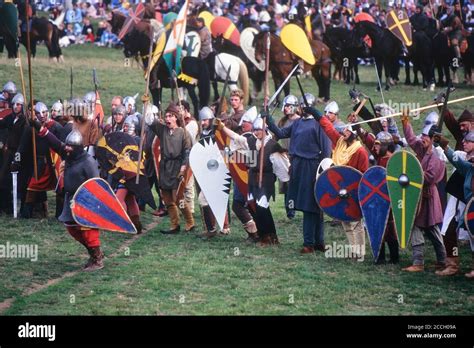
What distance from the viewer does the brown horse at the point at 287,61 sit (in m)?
24.5

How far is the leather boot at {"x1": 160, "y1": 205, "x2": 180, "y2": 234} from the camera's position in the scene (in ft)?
51.2

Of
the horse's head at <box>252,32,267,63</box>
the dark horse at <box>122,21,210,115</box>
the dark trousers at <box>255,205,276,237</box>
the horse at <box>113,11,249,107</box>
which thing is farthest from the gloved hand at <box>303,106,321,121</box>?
the horse's head at <box>252,32,267,63</box>

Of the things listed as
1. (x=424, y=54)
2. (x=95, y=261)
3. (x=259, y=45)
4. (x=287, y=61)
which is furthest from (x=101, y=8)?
(x=95, y=261)

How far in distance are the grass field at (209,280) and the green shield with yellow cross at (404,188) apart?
0.55 meters

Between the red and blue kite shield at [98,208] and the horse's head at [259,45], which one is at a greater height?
the horse's head at [259,45]

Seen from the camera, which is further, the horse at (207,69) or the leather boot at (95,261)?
the horse at (207,69)

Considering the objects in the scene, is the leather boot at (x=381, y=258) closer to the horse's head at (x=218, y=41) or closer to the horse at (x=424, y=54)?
the horse's head at (x=218, y=41)

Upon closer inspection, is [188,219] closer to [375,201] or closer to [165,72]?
[375,201]

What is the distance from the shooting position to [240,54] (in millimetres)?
26031

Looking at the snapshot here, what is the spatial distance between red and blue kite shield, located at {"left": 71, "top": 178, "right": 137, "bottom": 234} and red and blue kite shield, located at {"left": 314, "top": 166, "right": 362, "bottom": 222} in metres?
2.10

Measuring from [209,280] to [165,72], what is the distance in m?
10.2

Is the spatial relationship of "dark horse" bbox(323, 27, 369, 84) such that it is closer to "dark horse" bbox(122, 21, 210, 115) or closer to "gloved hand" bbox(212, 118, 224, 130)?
"dark horse" bbox(122, 21, 210, 115)

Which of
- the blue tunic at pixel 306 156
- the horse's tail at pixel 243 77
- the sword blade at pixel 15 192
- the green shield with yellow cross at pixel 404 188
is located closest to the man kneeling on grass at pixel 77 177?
the blue tunic at pixel 306 156
